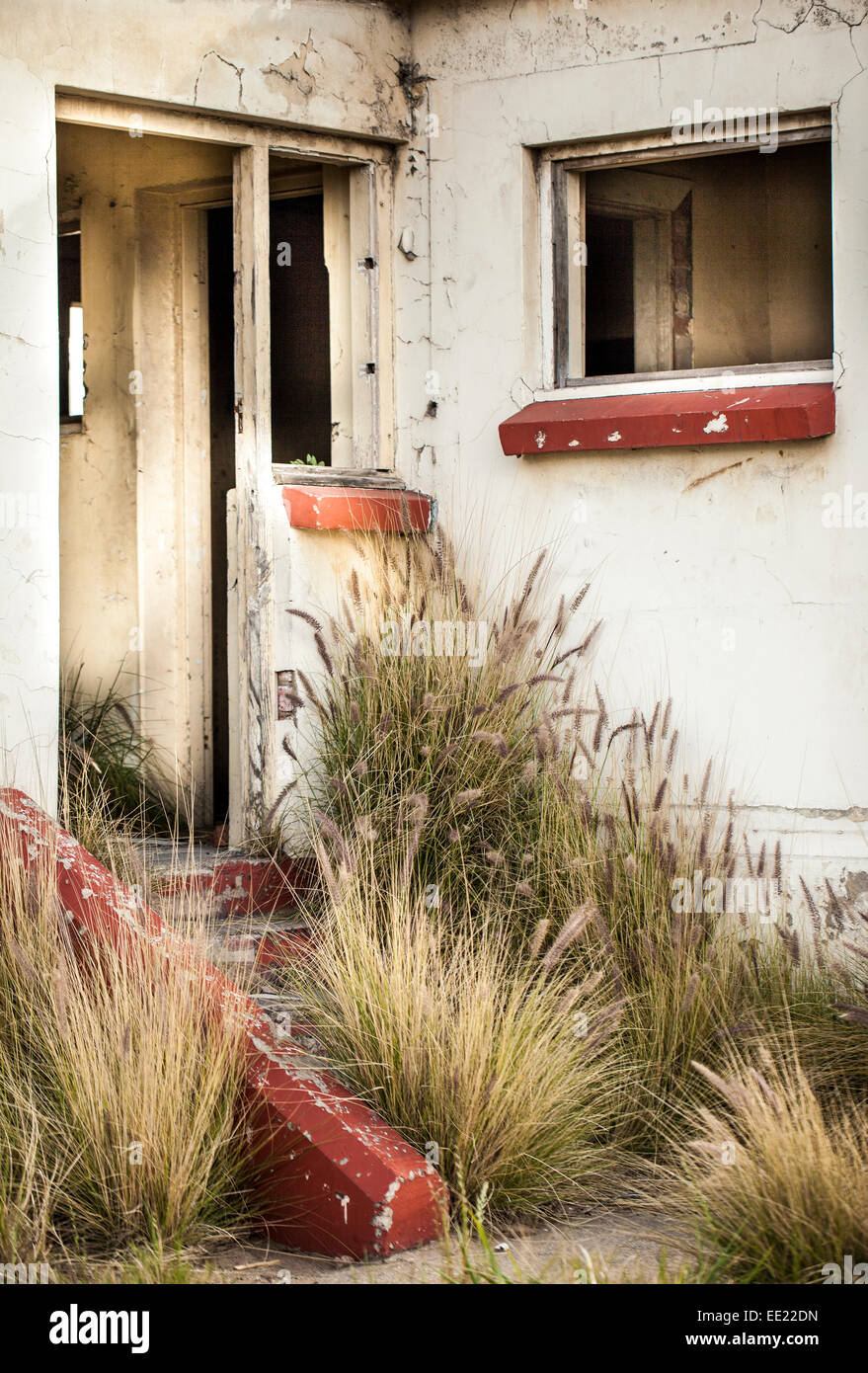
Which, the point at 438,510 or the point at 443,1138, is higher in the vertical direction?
the point at 438,510

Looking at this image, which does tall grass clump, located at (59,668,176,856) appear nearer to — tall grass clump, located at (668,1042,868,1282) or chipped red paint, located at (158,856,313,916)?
chipped red paint, located at (158,856,313,916)

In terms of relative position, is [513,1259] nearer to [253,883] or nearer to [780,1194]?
[780,1194]

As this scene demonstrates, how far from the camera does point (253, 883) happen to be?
5359mm

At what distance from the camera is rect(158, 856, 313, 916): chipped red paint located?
527 centimetres

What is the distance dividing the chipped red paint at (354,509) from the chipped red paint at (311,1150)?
2.00 metres

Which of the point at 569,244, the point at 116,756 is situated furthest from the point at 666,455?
the point at 116,756

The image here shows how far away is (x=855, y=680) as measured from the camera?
5266 mm

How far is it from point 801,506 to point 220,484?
2.83 metres

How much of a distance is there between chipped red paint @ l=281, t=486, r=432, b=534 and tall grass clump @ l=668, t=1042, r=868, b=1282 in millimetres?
2881

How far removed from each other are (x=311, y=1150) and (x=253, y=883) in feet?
6.61

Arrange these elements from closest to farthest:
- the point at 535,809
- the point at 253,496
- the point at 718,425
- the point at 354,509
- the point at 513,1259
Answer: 1. the point at 513,1259
2. the point at 535,809
3. the point at 718,425
4. the point at 253,496
5. the point at 354,509
